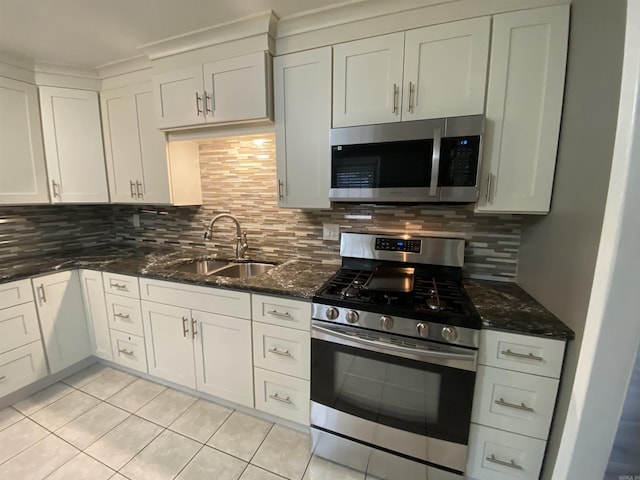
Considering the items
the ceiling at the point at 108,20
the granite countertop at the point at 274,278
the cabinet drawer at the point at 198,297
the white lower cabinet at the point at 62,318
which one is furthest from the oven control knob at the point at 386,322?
the white lower cabinet at the point at 62,318

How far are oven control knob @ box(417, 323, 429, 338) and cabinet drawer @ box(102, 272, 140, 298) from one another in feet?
6.15

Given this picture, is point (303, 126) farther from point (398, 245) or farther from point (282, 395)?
point (282, 395)

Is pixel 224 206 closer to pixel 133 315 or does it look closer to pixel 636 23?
pixel 133 315

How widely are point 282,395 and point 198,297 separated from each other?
31.3 inches

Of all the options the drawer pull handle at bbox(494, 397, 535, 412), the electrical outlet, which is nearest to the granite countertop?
the electrical outlet

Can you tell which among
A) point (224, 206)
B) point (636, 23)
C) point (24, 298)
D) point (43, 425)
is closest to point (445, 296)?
point (636, 23)

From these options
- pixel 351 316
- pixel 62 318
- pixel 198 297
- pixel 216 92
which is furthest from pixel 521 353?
pixel 62 318

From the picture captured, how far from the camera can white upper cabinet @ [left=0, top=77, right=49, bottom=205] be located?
1950 mm

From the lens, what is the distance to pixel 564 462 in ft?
1.46

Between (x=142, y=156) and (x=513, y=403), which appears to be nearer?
(x=513, y=403)

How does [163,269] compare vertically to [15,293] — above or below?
above

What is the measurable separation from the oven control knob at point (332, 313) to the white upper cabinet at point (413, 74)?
40.5 inches

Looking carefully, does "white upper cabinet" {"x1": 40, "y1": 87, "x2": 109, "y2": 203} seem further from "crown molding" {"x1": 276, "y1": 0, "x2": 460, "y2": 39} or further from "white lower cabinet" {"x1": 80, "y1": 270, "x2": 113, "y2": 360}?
"crown molding" {"x1": 276, "y1": 0, "x2": 460, "y2": 39}

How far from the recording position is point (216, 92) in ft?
5.76
